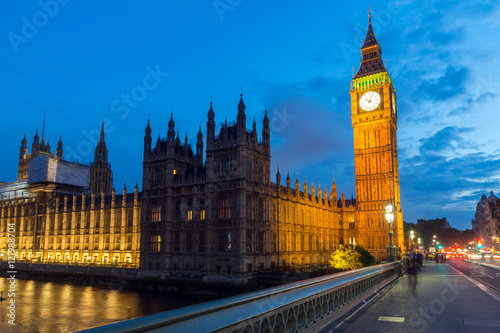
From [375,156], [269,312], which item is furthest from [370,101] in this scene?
[269,312]

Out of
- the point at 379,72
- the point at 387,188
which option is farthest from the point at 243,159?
the point at 379,72

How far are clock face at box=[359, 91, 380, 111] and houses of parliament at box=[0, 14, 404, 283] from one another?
0.26m

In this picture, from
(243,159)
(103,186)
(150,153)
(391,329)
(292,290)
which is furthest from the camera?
(103,186)

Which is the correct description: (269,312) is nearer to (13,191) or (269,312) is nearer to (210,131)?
(210,131)

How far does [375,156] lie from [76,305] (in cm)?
6823

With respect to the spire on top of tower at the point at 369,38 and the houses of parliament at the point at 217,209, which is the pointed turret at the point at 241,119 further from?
the spire on top of tower at the point at 369,38

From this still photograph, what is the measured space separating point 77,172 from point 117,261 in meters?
38.1

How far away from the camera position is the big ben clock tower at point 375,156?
275 ft

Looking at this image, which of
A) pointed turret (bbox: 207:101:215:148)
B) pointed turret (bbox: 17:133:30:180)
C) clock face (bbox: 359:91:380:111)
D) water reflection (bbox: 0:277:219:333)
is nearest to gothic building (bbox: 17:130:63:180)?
pointed turret (bbox: 17:133:30:180)

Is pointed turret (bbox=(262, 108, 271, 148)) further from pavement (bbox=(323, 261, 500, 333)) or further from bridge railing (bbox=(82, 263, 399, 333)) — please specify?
bridge railing (bbox=(82, 263, 399, 333))

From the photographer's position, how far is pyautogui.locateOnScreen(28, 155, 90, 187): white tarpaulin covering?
305ft

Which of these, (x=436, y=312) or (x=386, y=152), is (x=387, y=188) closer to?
(x=386, y=152)

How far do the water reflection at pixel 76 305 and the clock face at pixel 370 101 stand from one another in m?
61.9

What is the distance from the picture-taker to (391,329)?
11.6 meters
